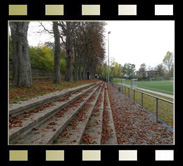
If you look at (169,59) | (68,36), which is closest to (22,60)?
(169,59)

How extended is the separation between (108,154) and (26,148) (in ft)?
3.75

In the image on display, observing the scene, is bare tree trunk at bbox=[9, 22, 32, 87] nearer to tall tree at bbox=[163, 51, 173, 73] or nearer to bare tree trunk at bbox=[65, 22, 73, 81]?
tall tree at bbox=[163, 51, 173, 73]

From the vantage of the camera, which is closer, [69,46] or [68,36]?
[68,36]

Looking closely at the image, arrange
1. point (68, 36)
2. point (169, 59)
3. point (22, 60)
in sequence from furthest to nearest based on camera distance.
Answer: point (68, 36) < point (22, 60) < point (169, 59)

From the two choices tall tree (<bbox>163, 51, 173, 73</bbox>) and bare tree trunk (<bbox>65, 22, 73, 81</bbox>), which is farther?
bare tree trunk (<bbox>65, 22, 73, 81</bbox>)

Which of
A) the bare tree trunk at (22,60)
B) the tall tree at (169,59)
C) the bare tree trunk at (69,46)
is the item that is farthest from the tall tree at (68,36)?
the tall tree at (169,59)

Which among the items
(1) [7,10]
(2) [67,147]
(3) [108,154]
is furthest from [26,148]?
(1) [7,10]

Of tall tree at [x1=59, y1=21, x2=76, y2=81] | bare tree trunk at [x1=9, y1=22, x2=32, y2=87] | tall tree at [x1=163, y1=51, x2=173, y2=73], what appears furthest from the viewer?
tall tree at [x1=59, y1=21, x2=76, y2=81]

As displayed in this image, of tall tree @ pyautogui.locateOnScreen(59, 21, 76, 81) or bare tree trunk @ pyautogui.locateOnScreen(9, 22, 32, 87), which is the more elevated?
tall tree @ pyautogui.locateOnScreen(59, 21, 76, 81)

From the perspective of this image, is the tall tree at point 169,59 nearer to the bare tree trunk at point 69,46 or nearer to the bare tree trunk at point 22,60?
the bare tree trunk at point 22,60

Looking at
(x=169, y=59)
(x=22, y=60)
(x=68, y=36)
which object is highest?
(x=68, y=36)

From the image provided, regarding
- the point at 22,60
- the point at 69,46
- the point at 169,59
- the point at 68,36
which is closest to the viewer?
the point at 169,59

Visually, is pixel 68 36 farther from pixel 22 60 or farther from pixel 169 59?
pixel 169 59

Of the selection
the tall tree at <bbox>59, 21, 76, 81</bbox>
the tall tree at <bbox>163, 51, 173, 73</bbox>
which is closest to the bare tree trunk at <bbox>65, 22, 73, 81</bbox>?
the tall tree at <bbox>59, 21, 76, 81</bbox>
